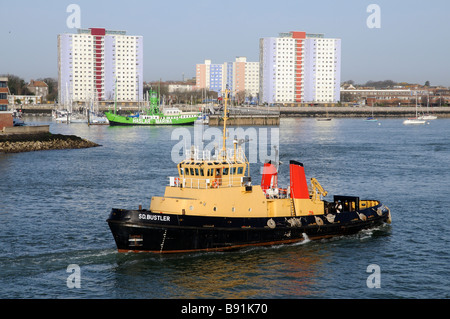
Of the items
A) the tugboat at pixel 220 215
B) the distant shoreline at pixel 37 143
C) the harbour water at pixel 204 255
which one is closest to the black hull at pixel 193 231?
the tugboat at pixel 220 215

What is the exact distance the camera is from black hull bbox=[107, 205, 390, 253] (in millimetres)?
24094

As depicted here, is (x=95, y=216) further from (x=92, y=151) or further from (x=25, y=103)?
(x=25, y=103)

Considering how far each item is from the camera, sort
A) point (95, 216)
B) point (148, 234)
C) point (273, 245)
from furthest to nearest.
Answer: point (95, 216) → point (273, 245) → point (148, 234)

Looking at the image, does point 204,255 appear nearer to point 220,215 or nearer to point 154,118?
point 220,215

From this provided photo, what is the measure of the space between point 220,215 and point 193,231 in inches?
55.2

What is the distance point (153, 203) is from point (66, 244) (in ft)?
14.9

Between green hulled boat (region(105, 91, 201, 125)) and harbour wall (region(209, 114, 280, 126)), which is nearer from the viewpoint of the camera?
green hulled boat (region(105, 91, 201, 125))

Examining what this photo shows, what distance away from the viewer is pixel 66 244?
26734mm

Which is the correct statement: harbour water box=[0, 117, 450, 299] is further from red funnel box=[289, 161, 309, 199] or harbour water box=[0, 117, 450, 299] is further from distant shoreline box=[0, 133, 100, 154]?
distant shoreline box=[0, 133, 100, 154]

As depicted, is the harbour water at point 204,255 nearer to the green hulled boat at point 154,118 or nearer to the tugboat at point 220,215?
the tugboat at point 220,215

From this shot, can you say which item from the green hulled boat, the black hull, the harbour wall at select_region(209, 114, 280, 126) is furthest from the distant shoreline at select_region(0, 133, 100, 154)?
the harbour wall at select_region(209, 114, 280, 126)

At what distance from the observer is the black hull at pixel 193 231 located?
79.0 feet
